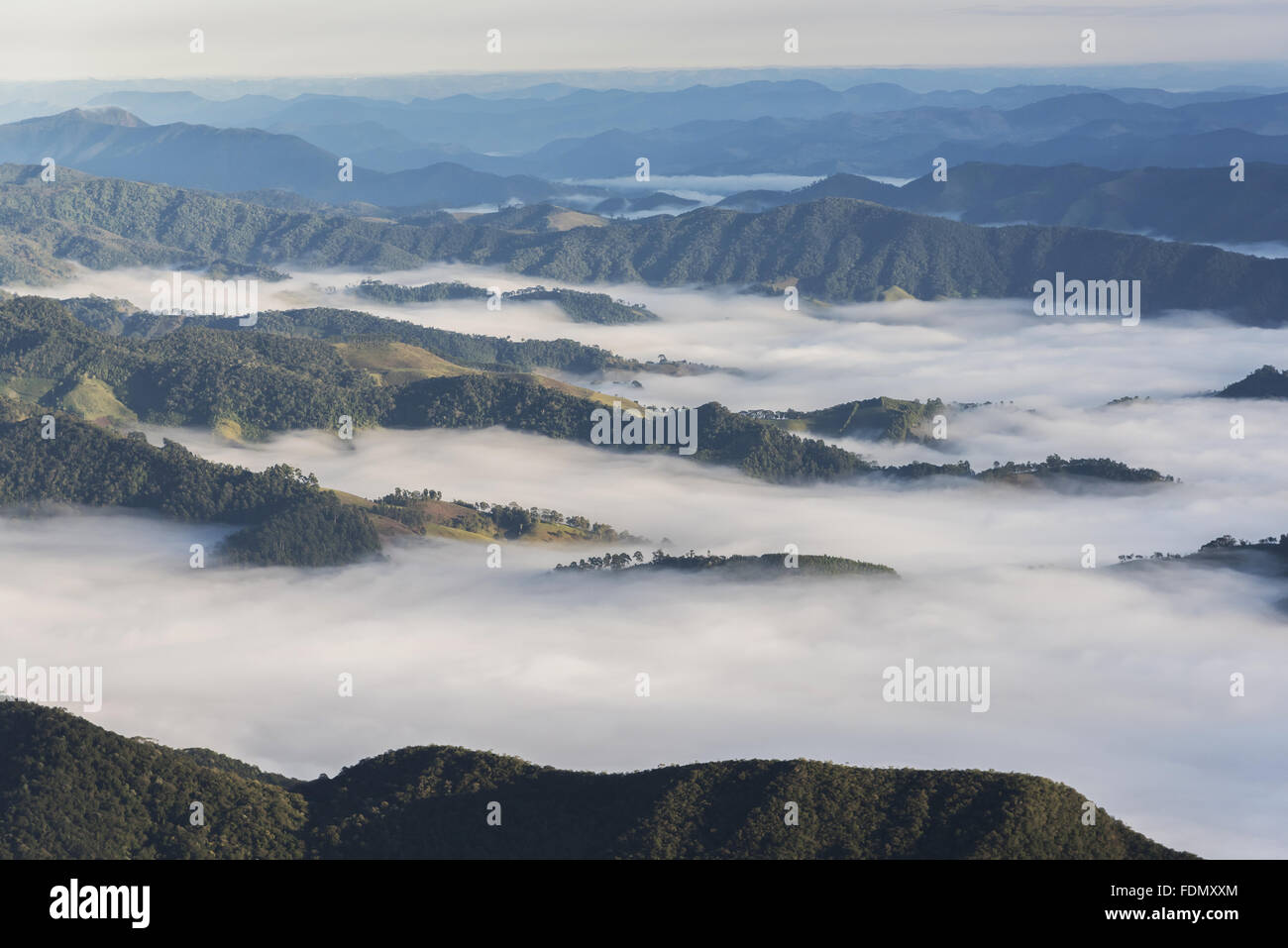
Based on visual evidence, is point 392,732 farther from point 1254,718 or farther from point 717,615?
point 1254,718

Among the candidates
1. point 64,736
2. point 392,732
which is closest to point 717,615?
point 392,732
